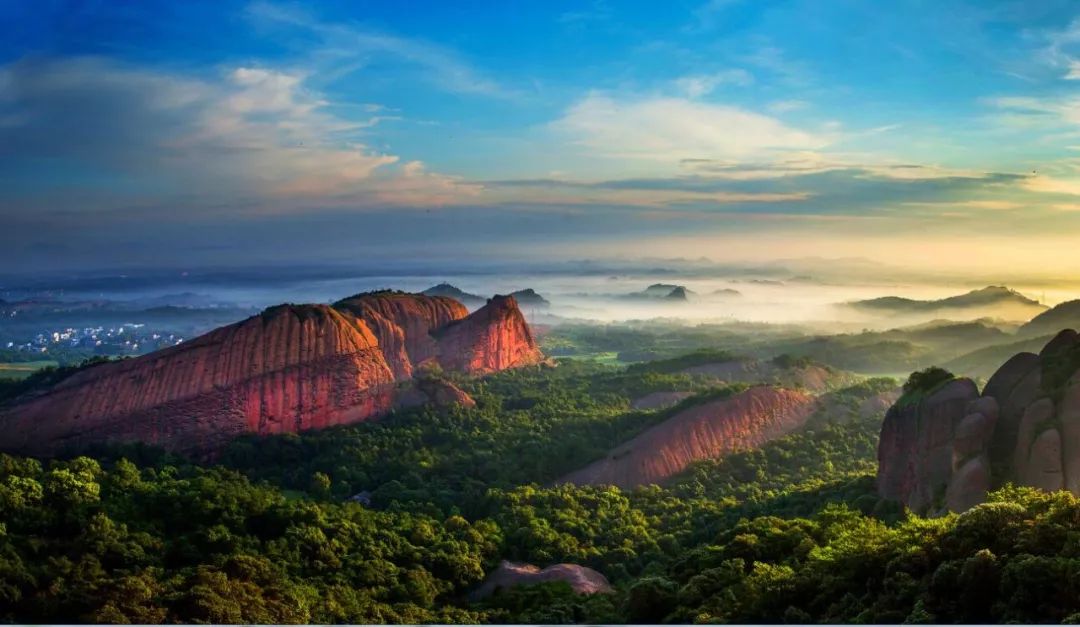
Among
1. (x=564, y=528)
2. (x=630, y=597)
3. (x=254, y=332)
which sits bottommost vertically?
(x=564, y=528)

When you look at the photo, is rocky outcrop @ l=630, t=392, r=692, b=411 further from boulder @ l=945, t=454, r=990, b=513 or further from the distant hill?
boulder @ l=945, t=454, r=990, b=513

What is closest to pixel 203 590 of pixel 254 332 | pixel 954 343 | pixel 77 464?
pixel 77 464

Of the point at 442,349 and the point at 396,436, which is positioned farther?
the point at 442,349

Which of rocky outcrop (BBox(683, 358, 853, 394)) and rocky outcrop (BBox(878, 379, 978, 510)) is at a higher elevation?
rocky outcrop (BBox(878, 379, 978, 510))

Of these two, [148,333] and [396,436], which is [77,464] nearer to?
[396,436]

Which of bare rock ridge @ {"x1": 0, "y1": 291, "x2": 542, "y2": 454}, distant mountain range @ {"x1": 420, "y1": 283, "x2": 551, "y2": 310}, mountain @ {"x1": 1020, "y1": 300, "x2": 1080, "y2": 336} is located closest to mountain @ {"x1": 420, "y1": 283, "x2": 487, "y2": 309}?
distant mountain range @ {"x1": 420, "y1": 283, "x2": 551, "y2": 310}

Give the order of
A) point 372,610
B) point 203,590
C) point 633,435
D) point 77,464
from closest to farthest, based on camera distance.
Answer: point 203,590 < point 372,610 < point 77,464 < point 633,435

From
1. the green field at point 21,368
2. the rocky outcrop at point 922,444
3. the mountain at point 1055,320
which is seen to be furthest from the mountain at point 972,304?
the green field at point 21,368

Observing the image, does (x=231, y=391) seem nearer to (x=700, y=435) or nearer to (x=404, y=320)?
(x=404, y=320)
